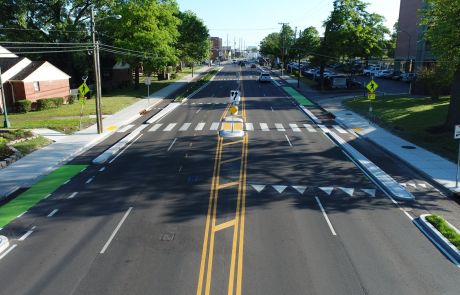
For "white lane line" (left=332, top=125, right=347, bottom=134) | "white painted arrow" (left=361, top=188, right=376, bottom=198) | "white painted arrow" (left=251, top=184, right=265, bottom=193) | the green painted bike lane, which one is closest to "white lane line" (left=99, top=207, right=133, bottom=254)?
A: the green painted bike lane

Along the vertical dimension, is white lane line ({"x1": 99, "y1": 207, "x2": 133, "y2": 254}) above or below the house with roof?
below

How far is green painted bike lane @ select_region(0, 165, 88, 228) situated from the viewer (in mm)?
14422

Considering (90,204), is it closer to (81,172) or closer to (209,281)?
(81,172)

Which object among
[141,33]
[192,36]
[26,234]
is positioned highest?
[192,36]

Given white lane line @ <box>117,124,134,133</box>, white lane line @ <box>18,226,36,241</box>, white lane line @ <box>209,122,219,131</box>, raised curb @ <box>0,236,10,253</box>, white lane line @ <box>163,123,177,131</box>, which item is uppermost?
white lane line @ <box>209,122,219,131</box>

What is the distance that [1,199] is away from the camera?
51.9 ft

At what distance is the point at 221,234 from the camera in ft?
40.6

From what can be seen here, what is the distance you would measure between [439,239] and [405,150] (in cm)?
1235

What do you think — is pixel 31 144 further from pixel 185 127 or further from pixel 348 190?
pixel 348 190

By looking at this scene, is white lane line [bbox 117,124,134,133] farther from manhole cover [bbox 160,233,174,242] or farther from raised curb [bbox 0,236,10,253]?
manhole cover [bbox 160,233,174,242]

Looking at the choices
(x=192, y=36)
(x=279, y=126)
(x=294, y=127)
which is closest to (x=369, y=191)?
(x=294, y=127)

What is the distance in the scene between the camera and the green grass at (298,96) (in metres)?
45.3

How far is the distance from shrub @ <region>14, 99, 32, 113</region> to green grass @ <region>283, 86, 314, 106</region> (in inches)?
1117

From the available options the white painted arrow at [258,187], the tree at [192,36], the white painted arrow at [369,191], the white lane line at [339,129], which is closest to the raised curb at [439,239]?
the white painted arrow at [369,191]
